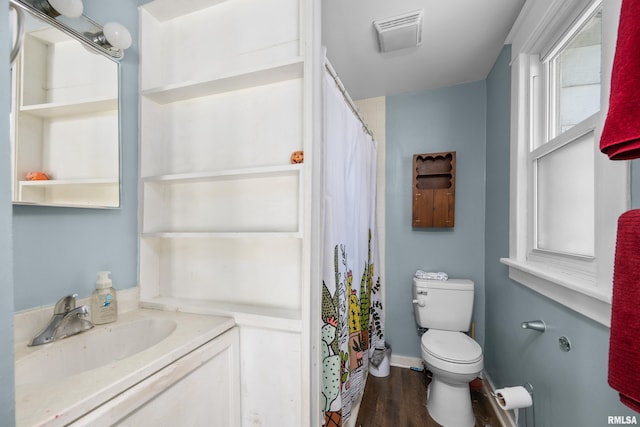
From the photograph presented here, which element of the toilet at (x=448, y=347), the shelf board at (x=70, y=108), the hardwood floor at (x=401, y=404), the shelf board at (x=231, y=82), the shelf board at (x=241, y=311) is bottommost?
the hardwood floor at (x=401, y=404)

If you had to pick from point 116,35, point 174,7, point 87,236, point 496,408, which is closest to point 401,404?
point 496,408

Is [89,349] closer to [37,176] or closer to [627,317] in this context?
[37,176]

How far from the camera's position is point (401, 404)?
5.61ft

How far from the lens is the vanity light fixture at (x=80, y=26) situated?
0.85 meters

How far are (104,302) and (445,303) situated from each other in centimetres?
204

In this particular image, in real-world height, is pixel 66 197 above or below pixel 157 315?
above

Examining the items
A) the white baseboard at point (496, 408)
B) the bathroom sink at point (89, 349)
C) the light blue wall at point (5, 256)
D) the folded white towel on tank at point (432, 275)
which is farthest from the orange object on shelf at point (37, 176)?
the white baseboard at point (496, 408)

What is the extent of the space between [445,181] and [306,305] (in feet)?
5.54

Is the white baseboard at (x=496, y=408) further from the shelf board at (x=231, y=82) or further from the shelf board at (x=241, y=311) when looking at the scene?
the shelf board at (x=231, y=82)

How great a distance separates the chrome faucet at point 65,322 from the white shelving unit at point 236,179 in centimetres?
27

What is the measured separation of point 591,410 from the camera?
2.75 ft

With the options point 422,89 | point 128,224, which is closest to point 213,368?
point 128,224

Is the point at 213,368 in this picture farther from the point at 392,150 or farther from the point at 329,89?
the point at 392,150

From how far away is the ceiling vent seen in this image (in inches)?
54.7
